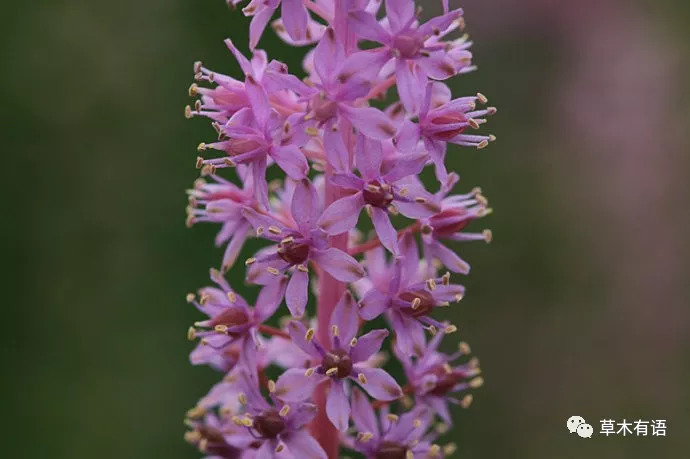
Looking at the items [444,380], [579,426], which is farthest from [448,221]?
[579,426]

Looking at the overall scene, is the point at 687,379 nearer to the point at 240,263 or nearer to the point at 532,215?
the point at 532,215

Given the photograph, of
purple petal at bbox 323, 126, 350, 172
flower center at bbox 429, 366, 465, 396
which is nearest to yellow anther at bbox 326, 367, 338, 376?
flower center at bbox 429, 366, 465, 396

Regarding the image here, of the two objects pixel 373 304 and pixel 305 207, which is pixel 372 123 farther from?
pixel 373 304

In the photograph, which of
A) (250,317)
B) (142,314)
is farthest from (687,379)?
(250,317)

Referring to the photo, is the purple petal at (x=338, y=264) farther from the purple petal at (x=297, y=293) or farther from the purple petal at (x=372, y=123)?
the purple petal at (x=372, y=123)

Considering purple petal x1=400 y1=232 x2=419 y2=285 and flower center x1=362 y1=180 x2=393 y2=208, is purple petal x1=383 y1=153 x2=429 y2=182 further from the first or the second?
purple petal x1=400 y1=232 x2=419 y2=285

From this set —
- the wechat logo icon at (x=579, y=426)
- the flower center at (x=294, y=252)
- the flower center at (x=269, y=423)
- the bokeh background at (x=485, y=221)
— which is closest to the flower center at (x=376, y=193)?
the flower center at (x=294, y=252)
